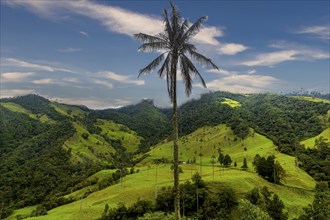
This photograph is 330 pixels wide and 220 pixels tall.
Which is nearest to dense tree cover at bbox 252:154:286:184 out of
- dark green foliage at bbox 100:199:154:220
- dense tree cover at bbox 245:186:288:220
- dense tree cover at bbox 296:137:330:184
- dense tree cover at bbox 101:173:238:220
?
dense tree cover at bbox 245:186:288:220

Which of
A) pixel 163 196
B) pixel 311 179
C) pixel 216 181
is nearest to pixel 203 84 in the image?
pixel 163 196

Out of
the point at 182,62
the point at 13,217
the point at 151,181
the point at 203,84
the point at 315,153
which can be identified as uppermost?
the point at 182,62

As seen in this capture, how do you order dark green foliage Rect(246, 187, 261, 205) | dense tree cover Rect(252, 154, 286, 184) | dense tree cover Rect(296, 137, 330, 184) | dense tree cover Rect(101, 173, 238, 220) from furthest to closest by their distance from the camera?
1. dense tree cover Rect(296, 137, 330, 184)
2. dense tree cover Rect(252, 154, 286, 184)
3. dark green foliage Rect(246, 187, 261, 205)
4. dense tree cover Rect(101, 173, 238, 220)

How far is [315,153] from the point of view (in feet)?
586

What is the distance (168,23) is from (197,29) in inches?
86.2

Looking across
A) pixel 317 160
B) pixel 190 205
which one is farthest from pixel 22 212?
pixel 317 160

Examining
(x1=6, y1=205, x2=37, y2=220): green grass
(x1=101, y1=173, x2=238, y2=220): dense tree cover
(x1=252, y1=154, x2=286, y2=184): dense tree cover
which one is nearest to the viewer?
(x1=101, y1=173, x2=238, y2=220): dense tree cover

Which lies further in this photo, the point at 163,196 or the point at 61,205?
the point at 61,205

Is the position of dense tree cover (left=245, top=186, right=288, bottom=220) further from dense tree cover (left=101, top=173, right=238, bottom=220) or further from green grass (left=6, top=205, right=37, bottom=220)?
green grass (left=6, top=205, right=37, bottom=220)

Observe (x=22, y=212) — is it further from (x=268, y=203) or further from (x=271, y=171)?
(x=268, y=203)

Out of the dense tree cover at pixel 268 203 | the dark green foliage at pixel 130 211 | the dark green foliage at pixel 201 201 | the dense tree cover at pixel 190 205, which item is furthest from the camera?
the dark green foliage at pixel 130 211

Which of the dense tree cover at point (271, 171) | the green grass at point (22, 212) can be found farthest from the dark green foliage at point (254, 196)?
the green grass at point (22, 212)

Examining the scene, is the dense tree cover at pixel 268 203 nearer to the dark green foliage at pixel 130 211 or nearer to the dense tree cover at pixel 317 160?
the dark green foliage at pixel 130 211

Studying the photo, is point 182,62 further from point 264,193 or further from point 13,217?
point 13,217
